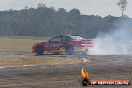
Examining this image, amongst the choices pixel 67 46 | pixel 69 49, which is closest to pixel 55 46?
pixel 67 46

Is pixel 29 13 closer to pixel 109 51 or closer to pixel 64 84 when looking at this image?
pixel 109 51

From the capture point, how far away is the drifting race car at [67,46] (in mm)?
30141

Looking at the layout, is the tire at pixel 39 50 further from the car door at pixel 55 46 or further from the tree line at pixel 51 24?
the tree line at pixel 51 24

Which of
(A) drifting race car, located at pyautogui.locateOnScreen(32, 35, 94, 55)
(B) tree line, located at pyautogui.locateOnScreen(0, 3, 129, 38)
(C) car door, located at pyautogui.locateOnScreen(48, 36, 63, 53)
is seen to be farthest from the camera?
(B) tree line, located at pyautogui.locateOnScreen(0, 3, 129, 38)

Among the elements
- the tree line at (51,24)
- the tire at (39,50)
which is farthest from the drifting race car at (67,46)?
the tree line at (51,24)

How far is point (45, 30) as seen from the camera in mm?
121188

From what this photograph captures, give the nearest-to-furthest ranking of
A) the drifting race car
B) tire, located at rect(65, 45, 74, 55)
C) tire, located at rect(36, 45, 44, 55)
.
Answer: the drifting race car → tire, located at rect(65, 45, 74, 55) → tire, located at rect(36, 45, 44, 55)

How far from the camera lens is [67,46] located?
30.4 meters

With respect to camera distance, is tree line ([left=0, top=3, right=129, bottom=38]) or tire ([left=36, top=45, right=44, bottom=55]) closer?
tire ([left=36, top=45, right=44, bottom=55])

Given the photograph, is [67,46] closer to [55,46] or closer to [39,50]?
[55,46]

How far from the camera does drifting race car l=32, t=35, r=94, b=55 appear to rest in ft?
98.9

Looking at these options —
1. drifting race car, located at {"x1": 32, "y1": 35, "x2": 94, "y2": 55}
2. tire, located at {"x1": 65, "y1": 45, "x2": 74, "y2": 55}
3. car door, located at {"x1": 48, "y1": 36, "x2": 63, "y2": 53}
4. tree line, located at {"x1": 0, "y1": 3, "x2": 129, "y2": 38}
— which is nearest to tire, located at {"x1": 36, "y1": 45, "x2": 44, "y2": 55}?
drifting race car, located at {"x1": 32, "y1": 35, "x2": 94, "y2": 55}

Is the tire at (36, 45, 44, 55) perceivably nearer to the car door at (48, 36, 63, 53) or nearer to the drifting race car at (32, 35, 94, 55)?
the drifting race car at (32, 35, 94, 55)

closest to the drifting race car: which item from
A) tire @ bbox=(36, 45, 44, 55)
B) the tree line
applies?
tire @ bbox=(36, 45, 44, 55)
